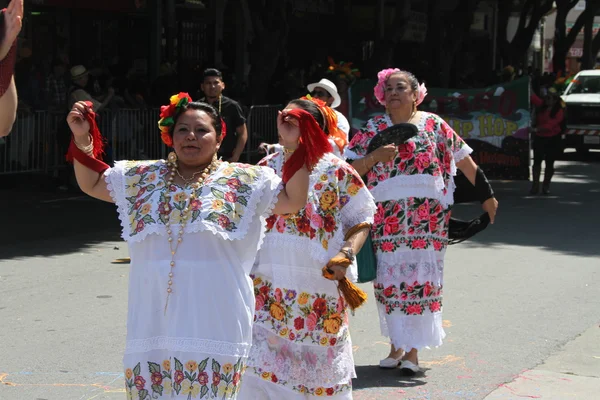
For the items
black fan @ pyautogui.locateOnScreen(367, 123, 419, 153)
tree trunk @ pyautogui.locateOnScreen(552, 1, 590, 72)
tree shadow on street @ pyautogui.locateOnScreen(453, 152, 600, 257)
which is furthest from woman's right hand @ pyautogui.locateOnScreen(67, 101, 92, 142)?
tree trunk @ pyautogui.locateOnScreen(552, 1, 590, 72)

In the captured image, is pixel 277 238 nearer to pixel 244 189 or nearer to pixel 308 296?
pixel 308 296

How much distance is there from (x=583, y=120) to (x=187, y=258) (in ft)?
Result: 76.0

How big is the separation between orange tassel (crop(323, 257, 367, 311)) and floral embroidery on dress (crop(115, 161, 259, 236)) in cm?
93

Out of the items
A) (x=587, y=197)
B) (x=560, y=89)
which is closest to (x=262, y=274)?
(x=587, y=197)

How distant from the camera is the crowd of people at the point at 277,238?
416 centimetres

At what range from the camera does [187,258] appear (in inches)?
164

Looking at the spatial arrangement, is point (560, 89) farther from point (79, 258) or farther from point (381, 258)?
point (381, 258)

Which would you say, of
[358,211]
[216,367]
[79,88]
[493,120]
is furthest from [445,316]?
[493,120]

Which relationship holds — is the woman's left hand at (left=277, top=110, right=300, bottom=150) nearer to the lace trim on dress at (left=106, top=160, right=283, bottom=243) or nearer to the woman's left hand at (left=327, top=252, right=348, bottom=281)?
the lace trim on dress at (left=106, top=160, right=283, bottom=243)

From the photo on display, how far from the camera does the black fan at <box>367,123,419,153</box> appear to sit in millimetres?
6777

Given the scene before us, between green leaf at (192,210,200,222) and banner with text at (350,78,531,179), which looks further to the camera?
banner with text at (350,78,531,179)

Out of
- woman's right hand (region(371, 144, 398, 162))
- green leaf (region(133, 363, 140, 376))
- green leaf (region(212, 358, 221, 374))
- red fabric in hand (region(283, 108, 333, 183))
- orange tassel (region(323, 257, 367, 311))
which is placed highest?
red fabric in hand (region(283, 108, 333, 183))

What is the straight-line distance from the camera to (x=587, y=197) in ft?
57.2

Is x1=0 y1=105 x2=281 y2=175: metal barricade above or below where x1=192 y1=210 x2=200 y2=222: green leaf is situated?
below
